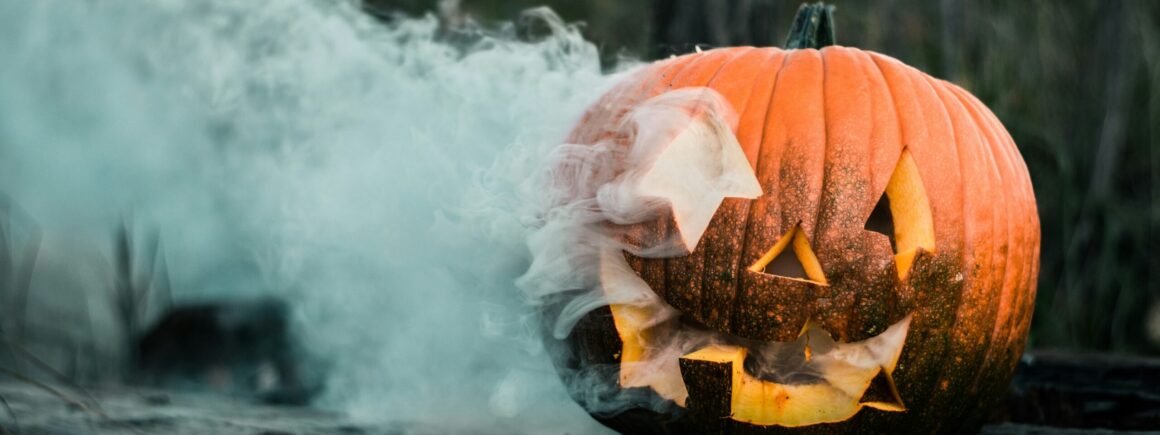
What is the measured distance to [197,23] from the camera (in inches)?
113

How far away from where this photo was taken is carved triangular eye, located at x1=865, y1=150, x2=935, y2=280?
5.93 ft

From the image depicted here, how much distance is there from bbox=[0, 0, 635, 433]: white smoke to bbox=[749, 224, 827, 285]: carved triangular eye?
0.49m

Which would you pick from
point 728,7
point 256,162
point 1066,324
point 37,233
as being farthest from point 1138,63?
point 37,233

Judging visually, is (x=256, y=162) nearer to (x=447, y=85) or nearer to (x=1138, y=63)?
(x=447, y=85)

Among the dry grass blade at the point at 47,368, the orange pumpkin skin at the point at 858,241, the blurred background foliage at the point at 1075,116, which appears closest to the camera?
the dry grass blade at the point at 47,368

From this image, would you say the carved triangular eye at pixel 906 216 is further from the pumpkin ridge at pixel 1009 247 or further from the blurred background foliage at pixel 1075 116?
the blurred background foliage at pixel 1075 116

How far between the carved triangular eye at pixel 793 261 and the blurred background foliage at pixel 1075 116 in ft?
5.31

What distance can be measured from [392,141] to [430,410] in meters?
0.69

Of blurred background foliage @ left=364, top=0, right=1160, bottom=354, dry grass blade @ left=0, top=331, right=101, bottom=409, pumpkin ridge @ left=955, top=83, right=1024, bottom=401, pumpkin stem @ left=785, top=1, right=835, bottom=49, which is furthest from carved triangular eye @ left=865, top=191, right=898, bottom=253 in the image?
blurred background foliage @ left=364, top=0, right=1160, bottom=354

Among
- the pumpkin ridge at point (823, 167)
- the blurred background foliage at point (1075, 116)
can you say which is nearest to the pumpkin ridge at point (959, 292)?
the pumpkin ridge at point (823, 167)

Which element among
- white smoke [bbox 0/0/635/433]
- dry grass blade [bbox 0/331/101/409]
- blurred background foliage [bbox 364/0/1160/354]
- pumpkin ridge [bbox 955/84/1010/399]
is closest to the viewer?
dry grass blade [bbox 0/331/101/409]

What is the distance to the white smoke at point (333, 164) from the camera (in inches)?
87.5

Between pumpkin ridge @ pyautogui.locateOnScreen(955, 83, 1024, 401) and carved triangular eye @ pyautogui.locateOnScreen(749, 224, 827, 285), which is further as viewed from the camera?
pumpkin ridge @ pyautogui.locateOnScreen(955, 83, 1024, 401)

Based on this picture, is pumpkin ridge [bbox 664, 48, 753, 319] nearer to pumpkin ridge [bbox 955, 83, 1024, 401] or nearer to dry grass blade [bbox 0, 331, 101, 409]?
pumpkin ridge [bbox 955, 83, 1024, 401]
